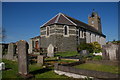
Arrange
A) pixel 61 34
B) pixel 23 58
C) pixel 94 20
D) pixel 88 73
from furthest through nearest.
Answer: pixel 94 20 → pixel 61 34 → pixel 23 58 → pixel 88 73

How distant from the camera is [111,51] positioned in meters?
11.1

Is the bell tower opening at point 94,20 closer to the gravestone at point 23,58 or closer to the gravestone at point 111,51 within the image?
the gravestone at point 111,51

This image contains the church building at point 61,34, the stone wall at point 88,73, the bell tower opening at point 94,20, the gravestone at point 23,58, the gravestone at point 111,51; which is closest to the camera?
the stone wall at point 88,73

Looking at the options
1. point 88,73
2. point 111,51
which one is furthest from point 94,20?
point 88,73

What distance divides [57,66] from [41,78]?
1.48 metres

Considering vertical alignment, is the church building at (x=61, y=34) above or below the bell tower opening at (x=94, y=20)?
below

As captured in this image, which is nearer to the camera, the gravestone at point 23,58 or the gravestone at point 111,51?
the gravestone at point 23,58

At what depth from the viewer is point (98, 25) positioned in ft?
159

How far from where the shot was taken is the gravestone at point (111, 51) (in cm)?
1066

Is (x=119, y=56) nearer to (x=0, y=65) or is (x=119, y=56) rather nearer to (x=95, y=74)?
(x=95, y=74)

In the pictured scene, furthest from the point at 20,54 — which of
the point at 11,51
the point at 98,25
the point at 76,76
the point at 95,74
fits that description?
the point at 98,25

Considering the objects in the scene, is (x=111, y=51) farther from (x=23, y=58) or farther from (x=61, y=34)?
(x=61, y=34)

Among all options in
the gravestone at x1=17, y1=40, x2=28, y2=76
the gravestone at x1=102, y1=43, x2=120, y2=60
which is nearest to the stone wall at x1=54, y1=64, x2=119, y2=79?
the gravestone at x1=17, y1=40, x2=28, y2=76

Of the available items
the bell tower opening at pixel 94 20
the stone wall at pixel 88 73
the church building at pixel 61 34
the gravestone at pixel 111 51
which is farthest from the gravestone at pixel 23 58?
the bell tower opening at pixel 94 20
